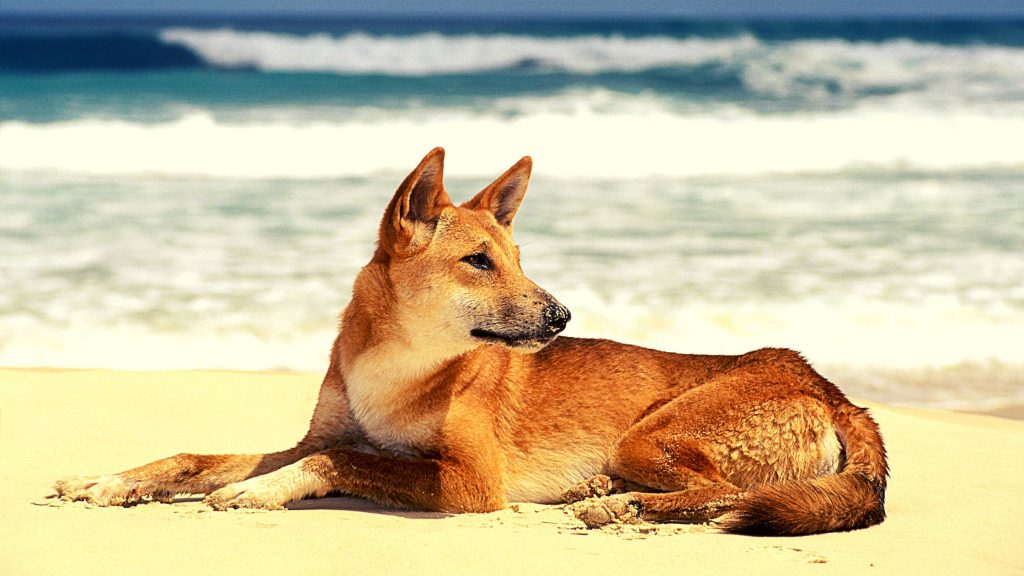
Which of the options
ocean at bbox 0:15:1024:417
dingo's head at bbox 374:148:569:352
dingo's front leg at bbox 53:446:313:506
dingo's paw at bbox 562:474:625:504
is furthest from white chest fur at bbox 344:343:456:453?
ocean at bbox 0:15:1024:417

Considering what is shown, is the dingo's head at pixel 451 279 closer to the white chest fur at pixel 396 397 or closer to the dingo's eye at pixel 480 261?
the dingo's eye at pixel 480 261

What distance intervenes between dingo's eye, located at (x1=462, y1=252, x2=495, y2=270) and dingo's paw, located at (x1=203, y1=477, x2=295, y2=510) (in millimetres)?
1295

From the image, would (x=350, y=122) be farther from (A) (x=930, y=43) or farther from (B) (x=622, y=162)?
(A) (x=930, y=43)

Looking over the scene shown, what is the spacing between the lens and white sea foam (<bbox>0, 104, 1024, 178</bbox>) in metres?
21.7

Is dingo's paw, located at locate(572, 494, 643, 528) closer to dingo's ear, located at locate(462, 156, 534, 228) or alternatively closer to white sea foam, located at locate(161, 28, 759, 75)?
dingo's ear, located at locate(462, 156, 534, 228)

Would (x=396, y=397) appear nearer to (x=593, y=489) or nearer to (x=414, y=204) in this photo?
(x=414, y=204)

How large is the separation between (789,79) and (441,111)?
42.2 ft

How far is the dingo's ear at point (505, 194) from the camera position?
586cm

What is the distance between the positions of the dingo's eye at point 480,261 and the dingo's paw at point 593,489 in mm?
1114

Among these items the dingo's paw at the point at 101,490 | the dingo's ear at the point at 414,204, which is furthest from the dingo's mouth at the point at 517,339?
the dingo's paw at the point at 101,490

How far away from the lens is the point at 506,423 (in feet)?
18.9

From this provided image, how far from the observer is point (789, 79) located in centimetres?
3669

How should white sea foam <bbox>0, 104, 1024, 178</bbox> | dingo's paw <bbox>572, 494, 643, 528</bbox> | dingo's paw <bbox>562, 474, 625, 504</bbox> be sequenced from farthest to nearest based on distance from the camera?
1. white sea foam <bbox>0, 104, 1024, 178</bbox>
2. dingo's paw <bbox>562, 474, 625, 504</bbox>
3. dingo's paw <bbox>572, 494, 643, 528</bbox>

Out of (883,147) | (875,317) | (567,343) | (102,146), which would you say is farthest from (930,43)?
(567,343)
